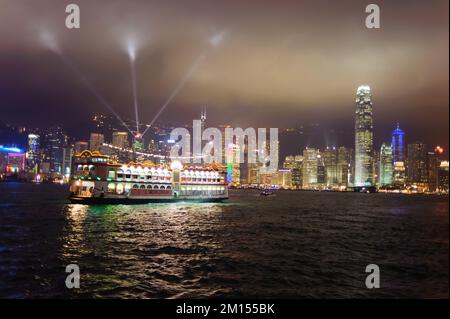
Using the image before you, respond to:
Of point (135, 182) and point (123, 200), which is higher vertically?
point (135, 182)

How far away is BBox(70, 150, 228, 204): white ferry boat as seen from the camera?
59906 mm

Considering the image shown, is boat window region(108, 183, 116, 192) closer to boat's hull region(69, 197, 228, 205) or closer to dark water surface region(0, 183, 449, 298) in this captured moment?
boat's hull region(69, 197, 228, 205)

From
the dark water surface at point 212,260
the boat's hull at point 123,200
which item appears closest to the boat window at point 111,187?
the boat's hull at point 123,200

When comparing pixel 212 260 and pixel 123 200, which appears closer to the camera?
pixel 212 260

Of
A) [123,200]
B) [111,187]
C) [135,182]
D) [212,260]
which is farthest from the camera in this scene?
[135,182]

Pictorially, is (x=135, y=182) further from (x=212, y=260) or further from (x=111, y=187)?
(x=212, y=260)

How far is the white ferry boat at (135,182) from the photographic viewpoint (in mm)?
59906

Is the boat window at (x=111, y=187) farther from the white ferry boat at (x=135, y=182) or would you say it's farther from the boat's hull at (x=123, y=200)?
the boat's hull at (x=123, y=200)

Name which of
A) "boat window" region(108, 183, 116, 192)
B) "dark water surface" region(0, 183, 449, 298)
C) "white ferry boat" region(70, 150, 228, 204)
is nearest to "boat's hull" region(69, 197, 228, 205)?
"white ferry boat" region(70, 150, 228, 204)

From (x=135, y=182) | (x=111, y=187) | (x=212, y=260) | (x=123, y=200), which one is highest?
(x=135, y=182)

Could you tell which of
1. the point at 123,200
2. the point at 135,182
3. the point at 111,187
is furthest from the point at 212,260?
the point at 135,182

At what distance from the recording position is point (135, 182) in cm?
6412
